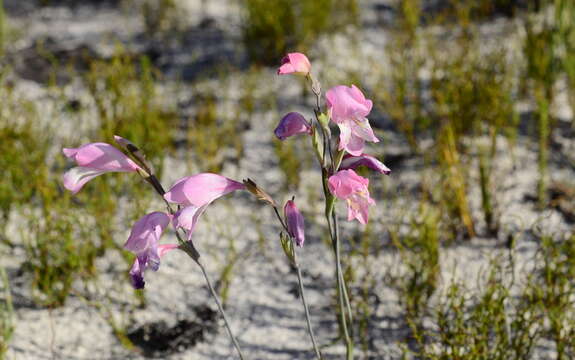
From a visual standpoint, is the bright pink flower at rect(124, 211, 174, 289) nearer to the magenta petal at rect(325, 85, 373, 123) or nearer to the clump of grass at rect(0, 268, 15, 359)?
the magenta petal at rect(325, 85, 373, 123)

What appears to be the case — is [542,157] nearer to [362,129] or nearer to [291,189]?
[291,189]

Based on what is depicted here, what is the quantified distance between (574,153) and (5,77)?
2.83m

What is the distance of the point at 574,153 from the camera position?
9.16 feet

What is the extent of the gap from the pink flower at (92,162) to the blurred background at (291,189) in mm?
853

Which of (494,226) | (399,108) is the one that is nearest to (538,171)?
(494,226)

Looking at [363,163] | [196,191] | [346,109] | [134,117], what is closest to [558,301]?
[363,163]

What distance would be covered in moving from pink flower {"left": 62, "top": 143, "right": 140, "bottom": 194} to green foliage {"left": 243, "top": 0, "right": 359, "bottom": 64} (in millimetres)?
2369

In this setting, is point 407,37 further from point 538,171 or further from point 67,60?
point 67,60

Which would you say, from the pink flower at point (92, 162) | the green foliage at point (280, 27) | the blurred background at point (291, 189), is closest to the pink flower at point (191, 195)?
the pink flower at point (92, 162)

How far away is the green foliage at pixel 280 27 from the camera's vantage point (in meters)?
3.49

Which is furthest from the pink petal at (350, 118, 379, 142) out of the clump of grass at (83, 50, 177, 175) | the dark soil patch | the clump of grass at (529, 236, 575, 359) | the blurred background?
the clump of grass at (83, 50, 177, 175)

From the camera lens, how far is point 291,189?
2.76 m

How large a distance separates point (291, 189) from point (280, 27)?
112 centimetres

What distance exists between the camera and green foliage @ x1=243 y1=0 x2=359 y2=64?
349 cm
